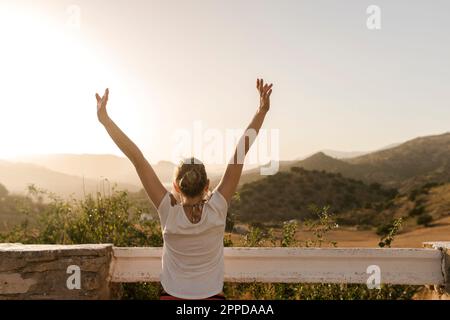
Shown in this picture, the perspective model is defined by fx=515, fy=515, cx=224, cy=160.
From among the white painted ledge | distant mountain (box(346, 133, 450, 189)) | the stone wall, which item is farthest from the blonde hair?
distant mountain (box(346, 133, 450, 189))

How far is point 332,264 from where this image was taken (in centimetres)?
410

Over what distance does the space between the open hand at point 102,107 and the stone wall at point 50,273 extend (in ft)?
4.51

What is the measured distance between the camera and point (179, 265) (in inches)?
109

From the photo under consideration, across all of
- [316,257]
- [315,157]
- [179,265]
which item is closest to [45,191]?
[316,257]

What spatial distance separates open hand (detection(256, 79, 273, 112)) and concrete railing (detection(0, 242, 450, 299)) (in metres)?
1.39

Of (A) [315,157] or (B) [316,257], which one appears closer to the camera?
(B) [316,257]

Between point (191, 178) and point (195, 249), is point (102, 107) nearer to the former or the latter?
point (191, 178)

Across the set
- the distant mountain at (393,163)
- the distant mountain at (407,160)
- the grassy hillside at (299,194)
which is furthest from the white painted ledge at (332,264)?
the distant mountain at (407,160)

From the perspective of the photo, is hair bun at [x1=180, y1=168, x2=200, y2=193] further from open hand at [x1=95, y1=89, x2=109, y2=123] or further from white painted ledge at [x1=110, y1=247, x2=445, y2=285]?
white painted ledge at [x1=110, y1=247, x2=445, y2=285]

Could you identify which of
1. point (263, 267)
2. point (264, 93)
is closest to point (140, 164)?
point (264, 93)
